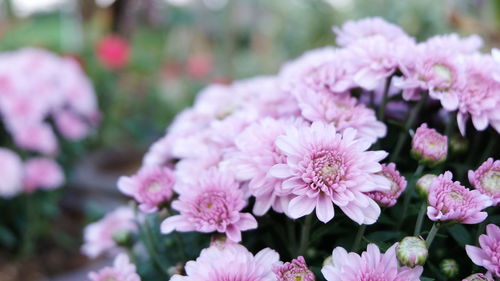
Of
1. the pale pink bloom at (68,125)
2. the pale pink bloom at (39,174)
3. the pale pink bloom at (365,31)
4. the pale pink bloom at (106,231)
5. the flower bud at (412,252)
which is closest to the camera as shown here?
→ the flower bud at (412,252)

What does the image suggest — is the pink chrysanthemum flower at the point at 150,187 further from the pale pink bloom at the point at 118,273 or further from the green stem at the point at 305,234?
the green stem at the point at 305,234

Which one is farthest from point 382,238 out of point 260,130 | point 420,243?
point 260,130

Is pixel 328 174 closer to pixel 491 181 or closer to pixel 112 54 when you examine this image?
pixel 491 181

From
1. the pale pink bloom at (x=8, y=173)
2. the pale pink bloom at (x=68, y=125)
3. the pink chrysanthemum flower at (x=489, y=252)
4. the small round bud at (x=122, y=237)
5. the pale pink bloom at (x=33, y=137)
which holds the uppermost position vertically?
the pale pink bloom at (x=68, y=125)

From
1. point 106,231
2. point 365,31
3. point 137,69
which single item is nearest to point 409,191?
point 365,31

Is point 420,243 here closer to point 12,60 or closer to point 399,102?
point 399,102

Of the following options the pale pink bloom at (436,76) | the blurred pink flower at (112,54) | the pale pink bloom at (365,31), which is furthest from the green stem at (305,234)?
the blurred pink flower at (112,54)

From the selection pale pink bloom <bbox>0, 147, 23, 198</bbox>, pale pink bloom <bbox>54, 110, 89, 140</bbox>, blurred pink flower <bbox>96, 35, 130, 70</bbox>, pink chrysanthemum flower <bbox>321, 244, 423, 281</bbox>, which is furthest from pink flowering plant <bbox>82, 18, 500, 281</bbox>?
blurred pink flower <bbox>96, 35, 130, 70</bbox>
